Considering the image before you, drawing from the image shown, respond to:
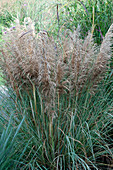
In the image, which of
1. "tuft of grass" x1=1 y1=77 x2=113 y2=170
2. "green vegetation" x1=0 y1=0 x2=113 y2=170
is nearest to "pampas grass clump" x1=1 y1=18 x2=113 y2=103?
"green vegetation" x1=0 y1=0 x2=113 y2=170

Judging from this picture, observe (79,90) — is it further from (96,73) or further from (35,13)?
(35,13)

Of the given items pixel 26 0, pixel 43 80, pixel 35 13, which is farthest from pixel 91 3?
pixel 26 0

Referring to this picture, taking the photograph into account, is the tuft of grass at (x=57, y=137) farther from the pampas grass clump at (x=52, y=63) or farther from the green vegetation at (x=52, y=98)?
the pampas grass clump at (x=52, y=63)

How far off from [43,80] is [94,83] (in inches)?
20.9

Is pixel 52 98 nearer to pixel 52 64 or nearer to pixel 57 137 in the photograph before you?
pixel 52 64

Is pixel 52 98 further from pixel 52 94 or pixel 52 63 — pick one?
pixel 52 63

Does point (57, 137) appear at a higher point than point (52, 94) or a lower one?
lower

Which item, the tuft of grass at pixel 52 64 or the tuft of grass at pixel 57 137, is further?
the tuft of grass at pixel 57 137

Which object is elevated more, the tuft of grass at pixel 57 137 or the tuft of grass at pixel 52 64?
the tuft of grass at pixel 52 64

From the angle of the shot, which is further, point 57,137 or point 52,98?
point 57,137

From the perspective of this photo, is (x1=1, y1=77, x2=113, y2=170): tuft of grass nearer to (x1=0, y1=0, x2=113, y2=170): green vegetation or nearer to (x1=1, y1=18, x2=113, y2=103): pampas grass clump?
(x1=0, y1=0, x2=113, y2=170): green vegetation

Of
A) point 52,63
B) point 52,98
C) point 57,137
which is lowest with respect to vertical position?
point 57,137

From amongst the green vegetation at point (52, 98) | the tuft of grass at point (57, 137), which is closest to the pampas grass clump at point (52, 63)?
the green vegetation at point (52, 98)

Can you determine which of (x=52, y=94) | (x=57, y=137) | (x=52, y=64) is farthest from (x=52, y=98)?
(x=57, y=137)
